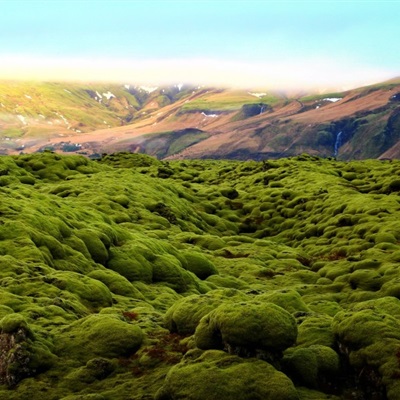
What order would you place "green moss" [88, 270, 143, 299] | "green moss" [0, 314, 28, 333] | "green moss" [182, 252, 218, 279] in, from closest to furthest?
"green moss" [0, 314, 28, 333] < "green moss" [88, 270, 143, 299] < "green moss" [182, 252, 218, 279]

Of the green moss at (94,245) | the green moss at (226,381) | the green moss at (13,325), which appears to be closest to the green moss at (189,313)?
the green moss at (226,381)

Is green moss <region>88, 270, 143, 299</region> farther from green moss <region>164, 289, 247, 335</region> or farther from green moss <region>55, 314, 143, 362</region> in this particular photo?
green moss <region>55, 314, 143, 362</region>

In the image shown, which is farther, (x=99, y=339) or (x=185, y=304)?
(x=185, y=304)

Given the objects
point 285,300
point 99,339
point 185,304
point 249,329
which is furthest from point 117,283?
point 249,329

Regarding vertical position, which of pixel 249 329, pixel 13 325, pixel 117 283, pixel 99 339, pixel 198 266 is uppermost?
pixel 249 329

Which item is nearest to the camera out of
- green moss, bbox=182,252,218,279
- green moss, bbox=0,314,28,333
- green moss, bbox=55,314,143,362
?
green moss, bbox=0,314,28,333

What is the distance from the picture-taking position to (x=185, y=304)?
28.9 metres

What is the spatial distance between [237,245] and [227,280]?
85.5 feet

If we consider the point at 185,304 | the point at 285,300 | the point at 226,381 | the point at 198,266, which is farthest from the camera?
the point at 198,266

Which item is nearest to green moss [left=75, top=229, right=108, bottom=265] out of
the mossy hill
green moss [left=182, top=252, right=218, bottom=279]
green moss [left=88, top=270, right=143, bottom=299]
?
the mossy hill

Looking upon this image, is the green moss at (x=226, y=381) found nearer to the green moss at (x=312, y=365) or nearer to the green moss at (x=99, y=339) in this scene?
the green moss at (x=312, y=365)

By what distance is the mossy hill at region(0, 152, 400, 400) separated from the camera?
21781mm

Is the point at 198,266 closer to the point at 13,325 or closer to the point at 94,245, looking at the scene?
the point at 94,245

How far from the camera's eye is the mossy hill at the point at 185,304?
21781 mm
